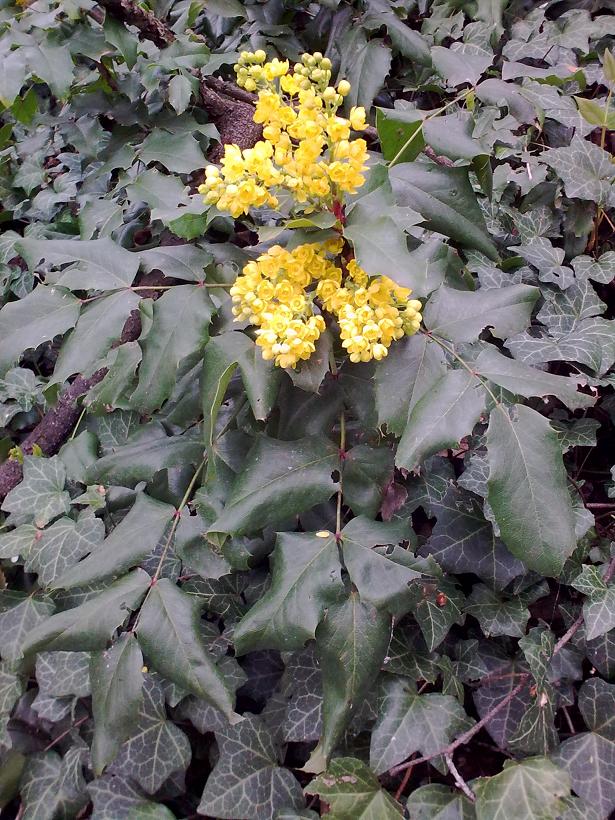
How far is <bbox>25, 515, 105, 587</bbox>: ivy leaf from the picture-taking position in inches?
47.5

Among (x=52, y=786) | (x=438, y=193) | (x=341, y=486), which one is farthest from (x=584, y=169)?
(x=52, y=786)

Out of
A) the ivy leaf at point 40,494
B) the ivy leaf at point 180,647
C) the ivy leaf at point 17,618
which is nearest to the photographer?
the ivy leaf at point 180,647

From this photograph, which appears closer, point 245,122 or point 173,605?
point 173,605

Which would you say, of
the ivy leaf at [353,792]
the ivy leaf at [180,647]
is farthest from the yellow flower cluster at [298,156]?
the ivy leaf at [353,792]

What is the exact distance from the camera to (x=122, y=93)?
154 centimetres

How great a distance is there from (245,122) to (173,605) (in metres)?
1.26

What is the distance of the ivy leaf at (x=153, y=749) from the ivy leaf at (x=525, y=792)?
526mm

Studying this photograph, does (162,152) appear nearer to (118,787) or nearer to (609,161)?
(609,161)

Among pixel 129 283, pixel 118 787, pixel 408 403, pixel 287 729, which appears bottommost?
pixel 118 787

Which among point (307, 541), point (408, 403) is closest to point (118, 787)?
point (307, 541)

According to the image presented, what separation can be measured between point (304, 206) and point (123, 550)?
22.8 inches

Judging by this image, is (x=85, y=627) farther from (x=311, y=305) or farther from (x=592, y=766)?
(x=592, y=766)

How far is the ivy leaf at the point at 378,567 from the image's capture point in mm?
820

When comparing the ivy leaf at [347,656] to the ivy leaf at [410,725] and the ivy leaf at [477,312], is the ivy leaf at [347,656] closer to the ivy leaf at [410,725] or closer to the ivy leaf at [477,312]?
the ivy leaf at [410,725]
